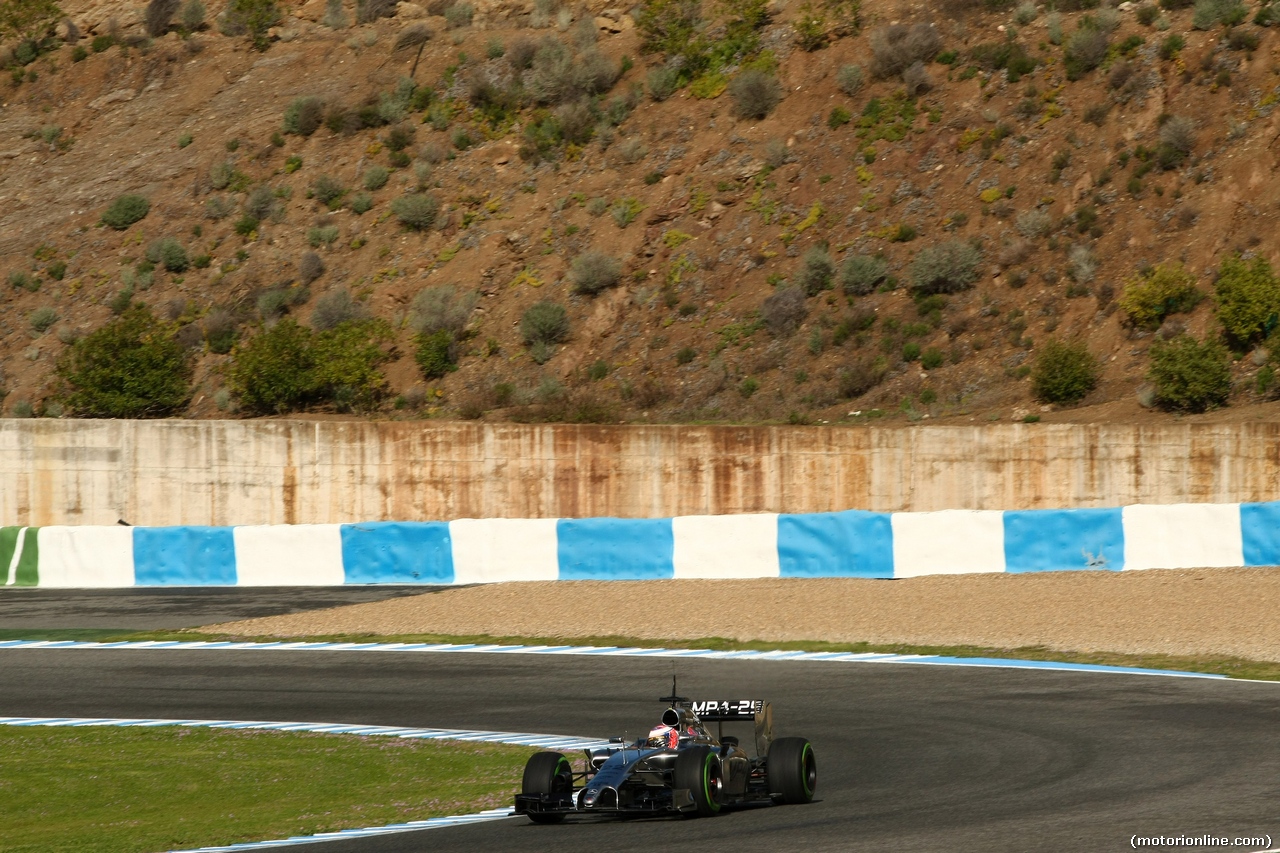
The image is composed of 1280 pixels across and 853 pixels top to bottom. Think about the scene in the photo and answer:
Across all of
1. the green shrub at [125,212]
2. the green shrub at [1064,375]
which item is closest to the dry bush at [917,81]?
the green shrub at [1064,375]

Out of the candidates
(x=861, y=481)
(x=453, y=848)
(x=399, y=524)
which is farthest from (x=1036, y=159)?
(x=453, y=848)

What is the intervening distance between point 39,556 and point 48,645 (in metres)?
7.47

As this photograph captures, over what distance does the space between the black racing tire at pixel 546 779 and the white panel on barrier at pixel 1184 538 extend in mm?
16686

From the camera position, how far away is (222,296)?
150ft

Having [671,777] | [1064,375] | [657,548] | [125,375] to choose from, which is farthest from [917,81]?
[671,777]

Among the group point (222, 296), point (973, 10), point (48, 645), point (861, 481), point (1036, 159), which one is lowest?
point (48, 645)

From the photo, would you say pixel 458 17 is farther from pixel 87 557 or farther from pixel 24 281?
pixel 87 557

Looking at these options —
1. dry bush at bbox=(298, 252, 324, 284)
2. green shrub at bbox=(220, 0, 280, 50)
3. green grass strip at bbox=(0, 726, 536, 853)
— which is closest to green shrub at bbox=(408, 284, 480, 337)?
dry bush at bbox=(298, 252, 324, 284)

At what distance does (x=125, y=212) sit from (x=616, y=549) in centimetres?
2872

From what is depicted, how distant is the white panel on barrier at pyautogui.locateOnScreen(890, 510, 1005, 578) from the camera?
85.0 feet

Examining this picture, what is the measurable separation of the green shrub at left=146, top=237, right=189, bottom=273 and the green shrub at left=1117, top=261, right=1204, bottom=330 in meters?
27.9

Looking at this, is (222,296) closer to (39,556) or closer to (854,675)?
(39,556)

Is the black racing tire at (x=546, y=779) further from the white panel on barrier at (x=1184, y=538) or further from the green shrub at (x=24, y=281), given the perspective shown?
the green shrub at (x=24, y=281)

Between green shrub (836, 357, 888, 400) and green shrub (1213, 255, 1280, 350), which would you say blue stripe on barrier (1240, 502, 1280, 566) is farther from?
green shrub (836, 357, 888, 400)
